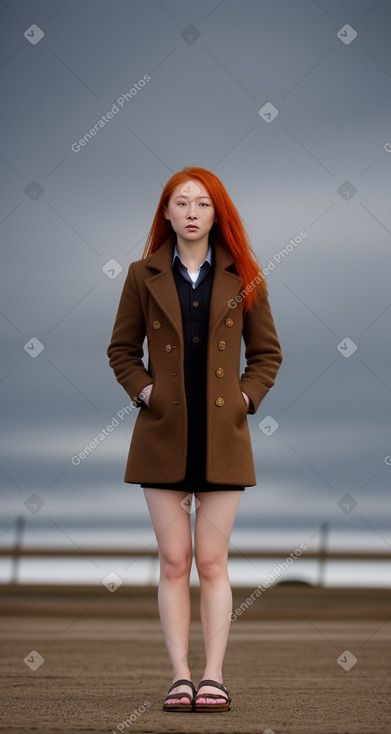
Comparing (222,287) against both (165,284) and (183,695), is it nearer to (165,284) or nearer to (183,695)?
(165,284)

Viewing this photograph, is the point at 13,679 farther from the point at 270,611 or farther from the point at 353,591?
the point at 353,591

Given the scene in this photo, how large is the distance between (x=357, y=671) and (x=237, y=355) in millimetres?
1764

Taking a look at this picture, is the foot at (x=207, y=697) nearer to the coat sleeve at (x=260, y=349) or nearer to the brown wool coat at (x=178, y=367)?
the brown wool coat at (x=178, y=367)

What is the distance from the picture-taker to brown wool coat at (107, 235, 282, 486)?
9.42 ft

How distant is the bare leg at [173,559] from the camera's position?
9.48 ft

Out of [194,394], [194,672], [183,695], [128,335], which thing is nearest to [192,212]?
[128,335]

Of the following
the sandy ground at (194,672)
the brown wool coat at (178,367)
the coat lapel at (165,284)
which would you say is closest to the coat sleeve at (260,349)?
the brown wool coat at (178,367)

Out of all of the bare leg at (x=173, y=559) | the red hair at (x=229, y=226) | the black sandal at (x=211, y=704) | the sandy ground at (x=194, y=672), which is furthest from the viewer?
the red hair at (x=229, y=226)

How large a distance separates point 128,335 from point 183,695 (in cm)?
97

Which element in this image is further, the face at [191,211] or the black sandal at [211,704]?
the face at [191,211]

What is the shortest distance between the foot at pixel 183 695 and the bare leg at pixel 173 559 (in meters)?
0.05

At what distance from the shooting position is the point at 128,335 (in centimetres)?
304

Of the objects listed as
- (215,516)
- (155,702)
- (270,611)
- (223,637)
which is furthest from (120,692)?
(270,611)

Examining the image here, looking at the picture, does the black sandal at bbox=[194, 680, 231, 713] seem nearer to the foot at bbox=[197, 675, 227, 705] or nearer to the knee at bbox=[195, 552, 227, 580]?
the foot at bbox=[197, 675, 227, 705]
